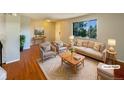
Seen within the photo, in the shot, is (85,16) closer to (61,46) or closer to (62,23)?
(62,23)

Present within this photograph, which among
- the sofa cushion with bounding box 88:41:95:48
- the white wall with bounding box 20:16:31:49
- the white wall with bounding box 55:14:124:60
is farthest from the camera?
the sofa cushion with bounding box 88:41:95:48

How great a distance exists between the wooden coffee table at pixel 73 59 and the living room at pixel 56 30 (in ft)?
0.25

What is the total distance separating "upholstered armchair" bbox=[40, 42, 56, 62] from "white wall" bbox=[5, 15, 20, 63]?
1.22 feet

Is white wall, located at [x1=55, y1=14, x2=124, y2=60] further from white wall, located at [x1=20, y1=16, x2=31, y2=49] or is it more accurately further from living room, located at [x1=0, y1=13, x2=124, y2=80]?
white wall, located at [x1=20, y1=16, x2=31, y2=49]

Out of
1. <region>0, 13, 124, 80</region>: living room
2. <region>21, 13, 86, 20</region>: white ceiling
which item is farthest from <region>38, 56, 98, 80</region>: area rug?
<region>21, 13, 86, 20</region>: white ceiling

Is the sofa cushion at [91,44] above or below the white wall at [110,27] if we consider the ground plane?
below

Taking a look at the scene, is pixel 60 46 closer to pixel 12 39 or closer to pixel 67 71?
pixel 67 71

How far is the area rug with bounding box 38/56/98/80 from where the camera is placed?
1.68 m

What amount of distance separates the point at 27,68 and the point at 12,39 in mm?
493

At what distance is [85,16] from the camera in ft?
5.57

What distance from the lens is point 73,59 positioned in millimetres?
1839

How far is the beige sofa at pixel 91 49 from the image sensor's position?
1.74 metres

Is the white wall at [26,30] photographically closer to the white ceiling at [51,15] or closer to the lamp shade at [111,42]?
the white ceiling at [51,15]

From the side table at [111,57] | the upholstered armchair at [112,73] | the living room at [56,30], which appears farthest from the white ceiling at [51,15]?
the upholstered armchair at [112,73]
